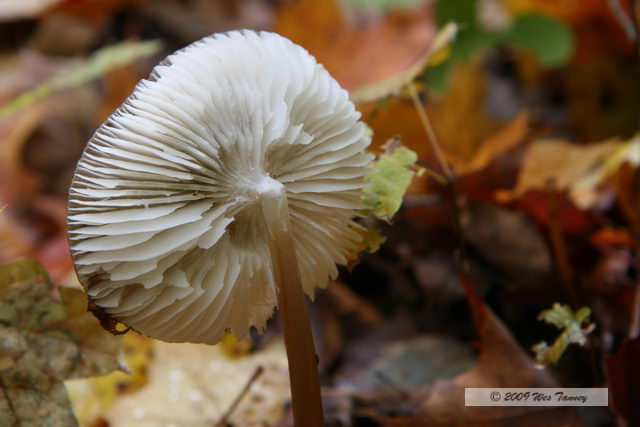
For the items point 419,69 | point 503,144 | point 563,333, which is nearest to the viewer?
point 563,333

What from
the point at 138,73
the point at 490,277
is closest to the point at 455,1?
A: the point at 490,277

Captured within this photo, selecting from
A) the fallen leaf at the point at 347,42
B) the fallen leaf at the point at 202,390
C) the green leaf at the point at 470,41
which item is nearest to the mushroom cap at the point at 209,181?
the fallen leaf at the point at 202,390

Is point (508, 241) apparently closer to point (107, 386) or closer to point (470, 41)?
point (470, 41)

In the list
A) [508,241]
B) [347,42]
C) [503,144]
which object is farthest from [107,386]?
[347,42]

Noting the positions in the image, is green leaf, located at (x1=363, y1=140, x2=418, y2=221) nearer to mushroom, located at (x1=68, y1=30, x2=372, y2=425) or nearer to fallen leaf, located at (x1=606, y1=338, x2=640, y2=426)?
mushroom, located at (x1=68, y1=30, x2=372, y2=425)

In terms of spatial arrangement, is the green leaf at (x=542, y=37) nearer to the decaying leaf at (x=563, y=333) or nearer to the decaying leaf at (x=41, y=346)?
the decaying leaf at (x=563, y=333)

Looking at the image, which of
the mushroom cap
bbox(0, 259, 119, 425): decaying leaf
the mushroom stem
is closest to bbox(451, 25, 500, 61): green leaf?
the mushroom cap
